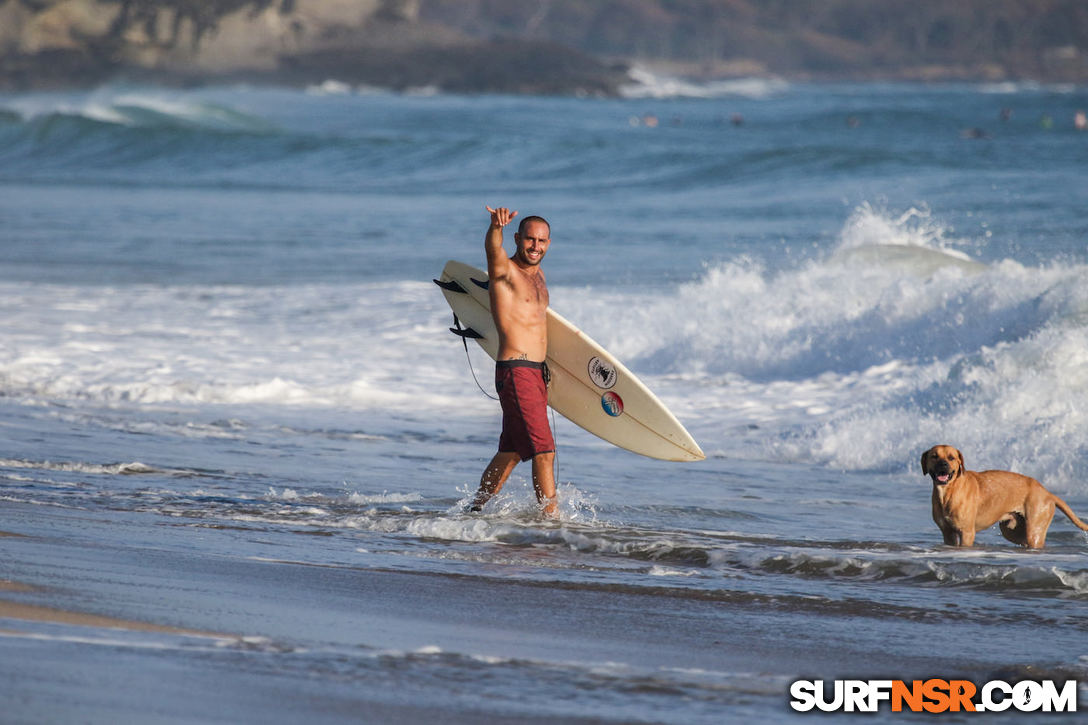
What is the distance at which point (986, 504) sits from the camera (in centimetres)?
609

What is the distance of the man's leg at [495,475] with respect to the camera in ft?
21.7

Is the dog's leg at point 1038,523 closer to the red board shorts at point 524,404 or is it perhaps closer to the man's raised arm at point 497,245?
the red board shorts at point 524,404

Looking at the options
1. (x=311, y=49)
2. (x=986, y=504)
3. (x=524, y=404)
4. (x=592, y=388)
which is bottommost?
(x=986, y=504)

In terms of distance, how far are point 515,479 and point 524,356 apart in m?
1.51

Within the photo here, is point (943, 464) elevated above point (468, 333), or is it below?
below

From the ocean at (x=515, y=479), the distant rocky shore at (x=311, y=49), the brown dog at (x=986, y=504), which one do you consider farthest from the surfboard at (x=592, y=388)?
the distant rocky shore at (x=311, y=49)

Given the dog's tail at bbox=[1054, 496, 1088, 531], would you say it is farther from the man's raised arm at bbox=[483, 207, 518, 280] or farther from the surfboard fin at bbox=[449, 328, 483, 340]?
the surfboard fin at bbox=[449, 328, 483, 340]

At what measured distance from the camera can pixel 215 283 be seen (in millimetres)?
17297

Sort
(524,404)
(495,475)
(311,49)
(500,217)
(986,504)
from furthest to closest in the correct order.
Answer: (311,49) < (495,475) < (524,404) < (986,504) < (500,217)

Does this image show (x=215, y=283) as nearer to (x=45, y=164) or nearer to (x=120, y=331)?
(x=120, y=331)

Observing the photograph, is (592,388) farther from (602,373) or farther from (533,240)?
(533,240)

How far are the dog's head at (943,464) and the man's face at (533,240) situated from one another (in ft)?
6.12

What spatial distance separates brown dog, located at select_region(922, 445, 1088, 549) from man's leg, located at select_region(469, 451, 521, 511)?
188 cm

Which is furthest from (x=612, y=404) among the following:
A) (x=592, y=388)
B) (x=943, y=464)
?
(x=943, y=464)
